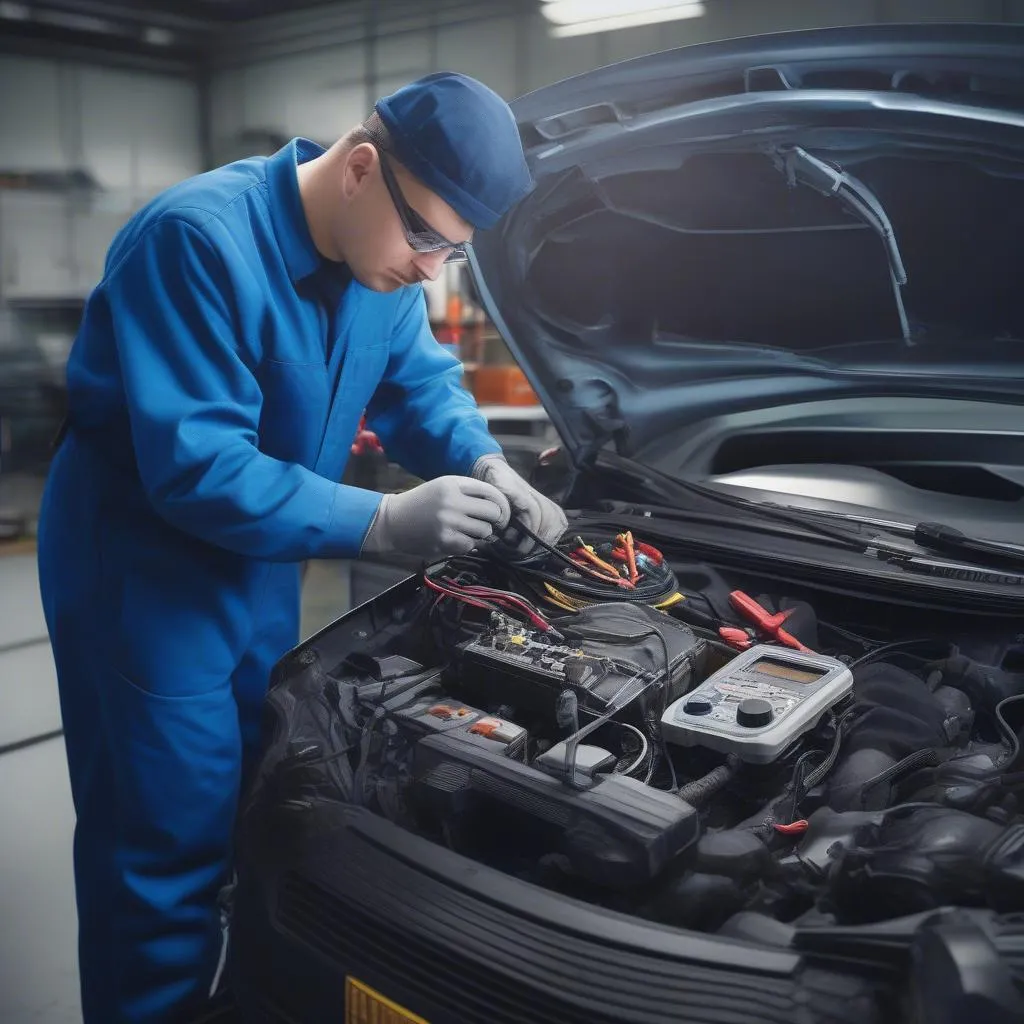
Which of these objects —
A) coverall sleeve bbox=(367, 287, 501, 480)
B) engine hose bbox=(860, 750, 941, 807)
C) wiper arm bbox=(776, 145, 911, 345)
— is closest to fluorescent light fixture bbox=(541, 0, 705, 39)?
wiper arm bbox=(776, 145, 911, 345)

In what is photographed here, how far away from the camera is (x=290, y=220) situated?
54.0 inches

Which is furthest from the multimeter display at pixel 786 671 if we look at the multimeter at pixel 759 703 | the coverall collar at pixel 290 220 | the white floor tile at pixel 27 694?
the white floor tile at pixel 27 694

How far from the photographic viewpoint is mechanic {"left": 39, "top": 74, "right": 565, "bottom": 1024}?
126 cm

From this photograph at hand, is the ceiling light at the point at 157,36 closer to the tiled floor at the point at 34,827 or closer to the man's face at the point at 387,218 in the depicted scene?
the tiled floor at the point at 34,827

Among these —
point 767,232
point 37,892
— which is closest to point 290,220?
point 767,232

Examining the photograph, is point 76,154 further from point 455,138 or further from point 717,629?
point 717,629

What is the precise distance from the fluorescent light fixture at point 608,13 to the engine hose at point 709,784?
5.97ft

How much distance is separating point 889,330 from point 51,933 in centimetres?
204

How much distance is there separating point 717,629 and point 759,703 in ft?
1.18

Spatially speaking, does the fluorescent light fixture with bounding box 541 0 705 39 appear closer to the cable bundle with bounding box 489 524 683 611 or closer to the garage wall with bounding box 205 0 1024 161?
the garage wall with bounding box 205 0 1024 161

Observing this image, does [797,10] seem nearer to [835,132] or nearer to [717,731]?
[835,132]

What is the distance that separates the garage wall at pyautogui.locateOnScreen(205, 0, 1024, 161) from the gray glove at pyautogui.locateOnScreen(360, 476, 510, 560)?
170 centimetres

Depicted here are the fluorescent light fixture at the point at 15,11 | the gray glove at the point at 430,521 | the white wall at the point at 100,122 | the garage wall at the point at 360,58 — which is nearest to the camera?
the gray glove at the point at 430,521

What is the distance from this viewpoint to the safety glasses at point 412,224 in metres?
1.30
